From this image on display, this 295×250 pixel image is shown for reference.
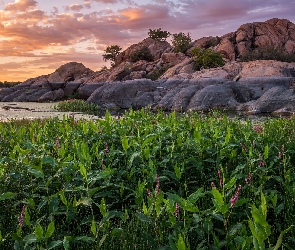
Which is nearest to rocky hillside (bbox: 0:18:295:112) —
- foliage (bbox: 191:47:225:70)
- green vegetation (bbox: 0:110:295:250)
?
foliage (bbox: 191:47:225:70)

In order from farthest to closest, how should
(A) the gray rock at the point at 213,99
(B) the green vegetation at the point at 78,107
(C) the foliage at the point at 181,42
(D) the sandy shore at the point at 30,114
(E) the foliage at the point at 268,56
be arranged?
(C) the foliage at the point at 181,42 → (E) the foliage at the point at 268,56 → (B) the green vegetation at the point at 78,107 → (A) the gray rock at the point at 213,99 → (D) the sandy shore at the point at 30,114

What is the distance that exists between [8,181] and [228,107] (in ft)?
77.5

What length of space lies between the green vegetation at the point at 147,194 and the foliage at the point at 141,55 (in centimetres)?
6882

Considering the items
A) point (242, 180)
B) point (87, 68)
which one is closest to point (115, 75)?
point (87, 68)

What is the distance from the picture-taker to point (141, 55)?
76.1 metres

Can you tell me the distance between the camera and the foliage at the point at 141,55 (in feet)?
249

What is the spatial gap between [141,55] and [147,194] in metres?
72.5

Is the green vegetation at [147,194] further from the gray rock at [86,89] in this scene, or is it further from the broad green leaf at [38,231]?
the gray rock at [86,89]

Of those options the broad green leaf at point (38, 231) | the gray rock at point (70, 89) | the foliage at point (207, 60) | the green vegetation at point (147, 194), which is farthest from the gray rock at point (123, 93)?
the broad green leaf at point (38, 231)

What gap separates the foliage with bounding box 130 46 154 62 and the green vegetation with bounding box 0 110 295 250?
68.8 meters

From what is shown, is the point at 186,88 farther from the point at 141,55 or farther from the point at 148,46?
the point at 148,46

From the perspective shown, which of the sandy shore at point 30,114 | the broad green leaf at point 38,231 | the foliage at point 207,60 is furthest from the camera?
the foliage at point 207,60

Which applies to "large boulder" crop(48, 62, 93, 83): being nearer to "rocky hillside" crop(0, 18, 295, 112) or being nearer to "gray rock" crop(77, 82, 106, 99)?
"rocky hillside" crop(0, 18, 295, 112)

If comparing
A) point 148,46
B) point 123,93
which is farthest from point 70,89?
point 148,46
